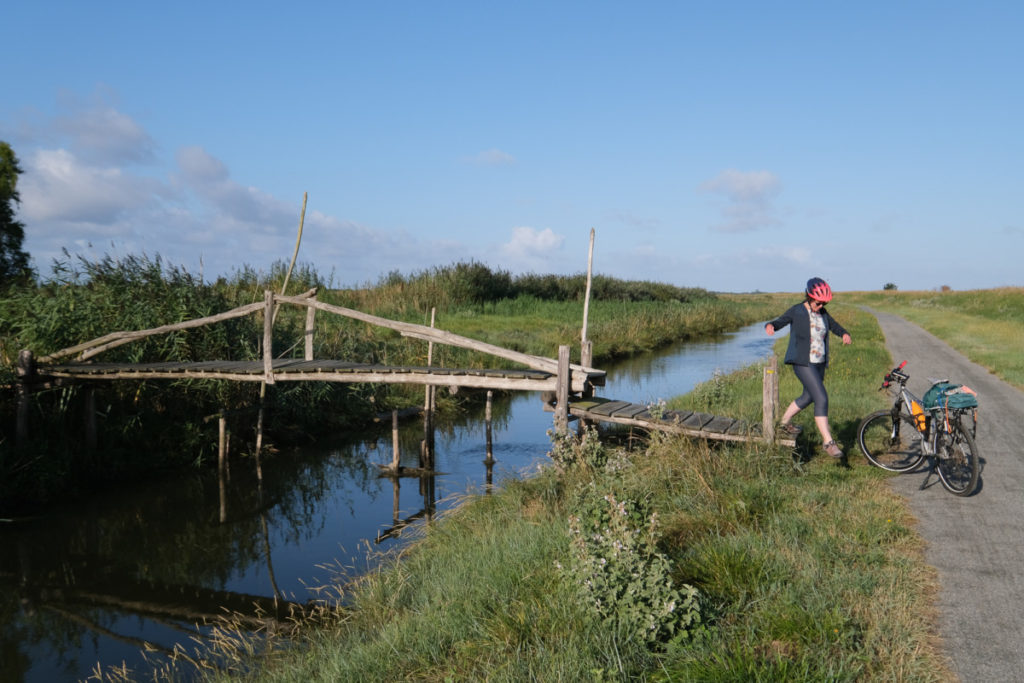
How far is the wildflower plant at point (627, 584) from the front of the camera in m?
3.98

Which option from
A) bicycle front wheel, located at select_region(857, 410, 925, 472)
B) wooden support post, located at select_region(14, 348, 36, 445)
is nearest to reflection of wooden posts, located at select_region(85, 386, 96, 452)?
wooden support post, located at select_region(14, 348, 36, 445)

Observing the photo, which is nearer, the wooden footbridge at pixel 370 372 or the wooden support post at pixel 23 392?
the wooden footbridge at pixel 370 372

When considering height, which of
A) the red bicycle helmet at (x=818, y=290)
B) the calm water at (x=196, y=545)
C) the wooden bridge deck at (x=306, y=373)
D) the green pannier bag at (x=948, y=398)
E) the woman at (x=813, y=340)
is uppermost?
the red bicycle helmet at (x=818, y=290)

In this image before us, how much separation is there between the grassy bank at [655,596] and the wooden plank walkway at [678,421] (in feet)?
3.24

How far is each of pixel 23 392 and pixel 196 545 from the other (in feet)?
13.7

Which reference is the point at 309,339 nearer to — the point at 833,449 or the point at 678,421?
the point at 678,421

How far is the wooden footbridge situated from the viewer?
9.44 m

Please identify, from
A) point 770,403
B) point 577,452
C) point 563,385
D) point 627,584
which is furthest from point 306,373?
point 627,584

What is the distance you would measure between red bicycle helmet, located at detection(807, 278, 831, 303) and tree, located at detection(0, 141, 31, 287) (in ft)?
97.9

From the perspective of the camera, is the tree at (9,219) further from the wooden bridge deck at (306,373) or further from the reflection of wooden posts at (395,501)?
the reflection of wooden posts at (395,501)

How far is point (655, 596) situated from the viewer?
403cm

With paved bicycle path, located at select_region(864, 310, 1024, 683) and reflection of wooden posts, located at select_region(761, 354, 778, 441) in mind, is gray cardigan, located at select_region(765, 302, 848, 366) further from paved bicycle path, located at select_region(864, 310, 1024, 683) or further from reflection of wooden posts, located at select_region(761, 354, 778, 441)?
paved bicycle path, located at select_region(864, 310, 1024, 683)

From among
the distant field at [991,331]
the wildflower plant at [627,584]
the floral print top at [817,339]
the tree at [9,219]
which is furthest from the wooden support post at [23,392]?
the tree at [9,219]

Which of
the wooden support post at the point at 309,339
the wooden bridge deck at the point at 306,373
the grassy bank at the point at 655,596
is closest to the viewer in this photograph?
the grassy bank at the point at 655,596
